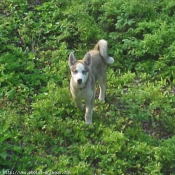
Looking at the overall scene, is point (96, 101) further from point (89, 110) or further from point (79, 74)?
point (79, 74)

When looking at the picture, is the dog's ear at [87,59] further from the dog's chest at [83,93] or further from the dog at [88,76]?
the dog's chest at [83,93]

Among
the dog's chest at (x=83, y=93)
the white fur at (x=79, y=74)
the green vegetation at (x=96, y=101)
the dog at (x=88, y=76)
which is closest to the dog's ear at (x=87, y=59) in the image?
the dog at (x=88, y=76)

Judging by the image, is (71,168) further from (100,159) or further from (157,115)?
(157,115)

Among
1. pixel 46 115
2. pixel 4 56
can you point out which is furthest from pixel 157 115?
pixel 4 56

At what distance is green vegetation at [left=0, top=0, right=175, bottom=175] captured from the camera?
6004mm

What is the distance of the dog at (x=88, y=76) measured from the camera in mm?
6248

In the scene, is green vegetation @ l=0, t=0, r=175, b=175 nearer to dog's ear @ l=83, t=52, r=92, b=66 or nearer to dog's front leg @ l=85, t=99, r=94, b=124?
dog's front leg @ l=85, t=99, r=94, b=124

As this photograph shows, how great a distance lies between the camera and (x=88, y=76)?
6.45 metres

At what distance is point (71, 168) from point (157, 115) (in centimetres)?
193

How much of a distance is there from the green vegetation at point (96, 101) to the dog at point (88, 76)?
0.89ft

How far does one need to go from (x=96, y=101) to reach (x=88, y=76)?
0.81 metres

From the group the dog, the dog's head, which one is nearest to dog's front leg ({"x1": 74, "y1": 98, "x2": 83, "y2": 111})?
the dog

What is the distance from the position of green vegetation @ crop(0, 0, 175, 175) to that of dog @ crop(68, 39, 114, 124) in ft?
0.89

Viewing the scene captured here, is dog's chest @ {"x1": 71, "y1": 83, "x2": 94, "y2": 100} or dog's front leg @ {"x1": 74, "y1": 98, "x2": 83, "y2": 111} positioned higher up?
dog's chest @ {"x1": 71, "y1": 83, "x2": 94, "y2": 100}
